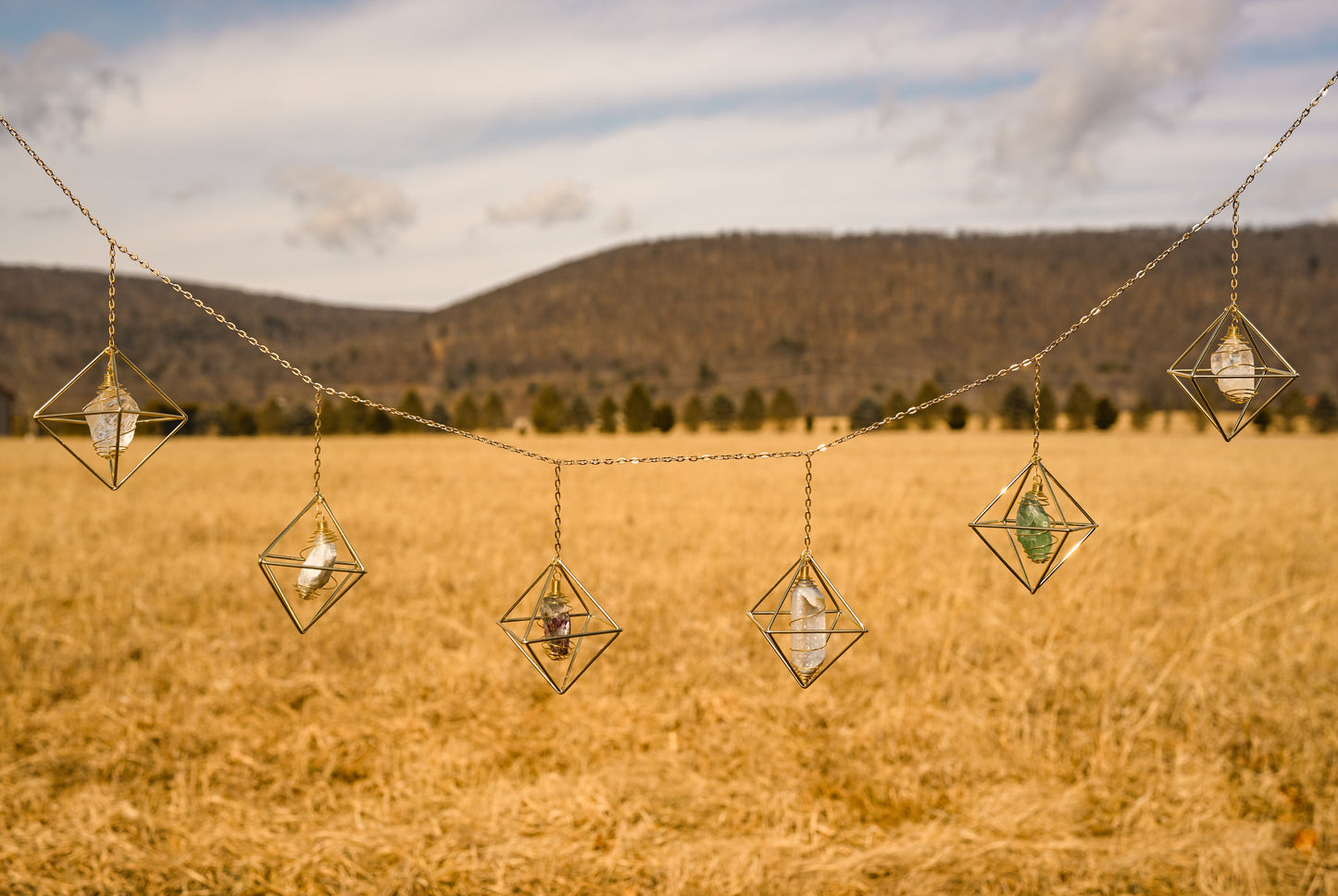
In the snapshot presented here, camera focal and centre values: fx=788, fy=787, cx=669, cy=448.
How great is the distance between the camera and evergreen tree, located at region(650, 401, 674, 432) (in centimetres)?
5325

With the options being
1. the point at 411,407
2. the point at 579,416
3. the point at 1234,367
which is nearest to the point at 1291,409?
the point at 579,416

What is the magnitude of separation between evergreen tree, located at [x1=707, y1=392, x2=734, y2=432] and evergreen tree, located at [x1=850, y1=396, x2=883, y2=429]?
8.86m

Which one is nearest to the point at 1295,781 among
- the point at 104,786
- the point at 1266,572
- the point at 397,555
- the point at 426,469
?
the point at 1266,572

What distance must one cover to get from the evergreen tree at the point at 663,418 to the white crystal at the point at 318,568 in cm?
5091

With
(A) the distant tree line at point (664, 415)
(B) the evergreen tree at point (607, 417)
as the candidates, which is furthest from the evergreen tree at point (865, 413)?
(B) the evergreen tree at point (607, 417)

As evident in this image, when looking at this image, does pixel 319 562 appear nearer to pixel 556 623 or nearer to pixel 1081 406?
pixel 556 623

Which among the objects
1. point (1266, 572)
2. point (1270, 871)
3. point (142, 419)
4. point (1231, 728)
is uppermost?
point (142, 419)

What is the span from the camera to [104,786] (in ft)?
15.1

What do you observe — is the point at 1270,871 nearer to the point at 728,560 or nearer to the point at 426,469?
the point at 728,560

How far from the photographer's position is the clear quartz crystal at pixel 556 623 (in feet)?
7.04

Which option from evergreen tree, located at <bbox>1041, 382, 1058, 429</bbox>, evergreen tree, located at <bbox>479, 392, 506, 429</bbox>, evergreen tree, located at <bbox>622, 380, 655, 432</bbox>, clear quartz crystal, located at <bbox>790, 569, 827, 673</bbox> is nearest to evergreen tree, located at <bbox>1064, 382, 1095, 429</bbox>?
evergreen tree, located at <bbox>1041, 382, 1058, 429</bbox>

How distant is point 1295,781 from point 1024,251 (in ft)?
418

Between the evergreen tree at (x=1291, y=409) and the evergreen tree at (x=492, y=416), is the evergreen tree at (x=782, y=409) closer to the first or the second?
the evergreen tree at (x=492, y=416)

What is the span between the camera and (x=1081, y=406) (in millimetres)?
56281
